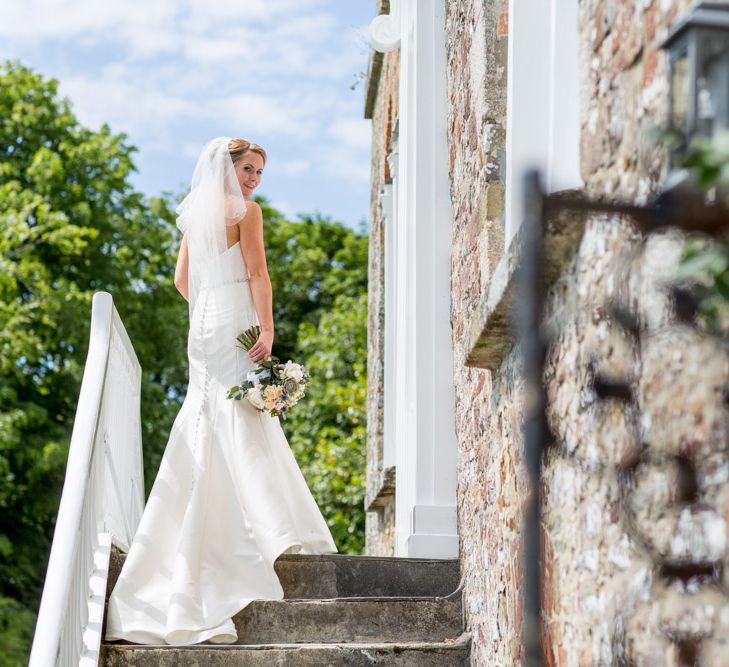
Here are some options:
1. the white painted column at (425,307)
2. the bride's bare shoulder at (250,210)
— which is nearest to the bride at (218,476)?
the bride's bare shoulder at (250,210)

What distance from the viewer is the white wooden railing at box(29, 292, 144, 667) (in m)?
3.89

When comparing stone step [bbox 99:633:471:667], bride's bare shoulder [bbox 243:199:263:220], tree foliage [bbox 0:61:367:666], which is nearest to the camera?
stone step [bbox 99:633:471:667]

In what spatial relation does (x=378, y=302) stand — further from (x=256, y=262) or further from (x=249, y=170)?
(x=256, y=262)

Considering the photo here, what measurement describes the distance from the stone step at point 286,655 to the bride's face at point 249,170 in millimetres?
2442

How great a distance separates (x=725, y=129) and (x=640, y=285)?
23.9 inches

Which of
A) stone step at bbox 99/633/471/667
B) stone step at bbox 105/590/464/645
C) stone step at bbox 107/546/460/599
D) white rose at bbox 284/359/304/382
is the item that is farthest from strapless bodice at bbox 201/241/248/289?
stone step at bbox 99/633/471/667

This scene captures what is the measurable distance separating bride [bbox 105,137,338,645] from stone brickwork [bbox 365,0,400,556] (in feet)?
8.14

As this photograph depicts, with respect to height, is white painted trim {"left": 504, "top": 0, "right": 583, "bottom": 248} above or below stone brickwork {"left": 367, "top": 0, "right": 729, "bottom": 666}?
above

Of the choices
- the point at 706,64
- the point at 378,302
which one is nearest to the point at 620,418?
the point at 706,64

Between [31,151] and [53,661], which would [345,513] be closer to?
[31,151]

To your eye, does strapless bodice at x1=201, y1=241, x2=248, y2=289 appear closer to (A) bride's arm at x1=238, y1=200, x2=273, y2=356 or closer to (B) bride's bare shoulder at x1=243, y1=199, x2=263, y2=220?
(A) bride's arm at x1=238, y1=200, x2=273, y2=356

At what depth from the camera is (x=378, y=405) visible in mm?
9812

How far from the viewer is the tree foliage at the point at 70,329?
17.1 m

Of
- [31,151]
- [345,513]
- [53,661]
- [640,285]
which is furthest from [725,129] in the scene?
[31,151]
